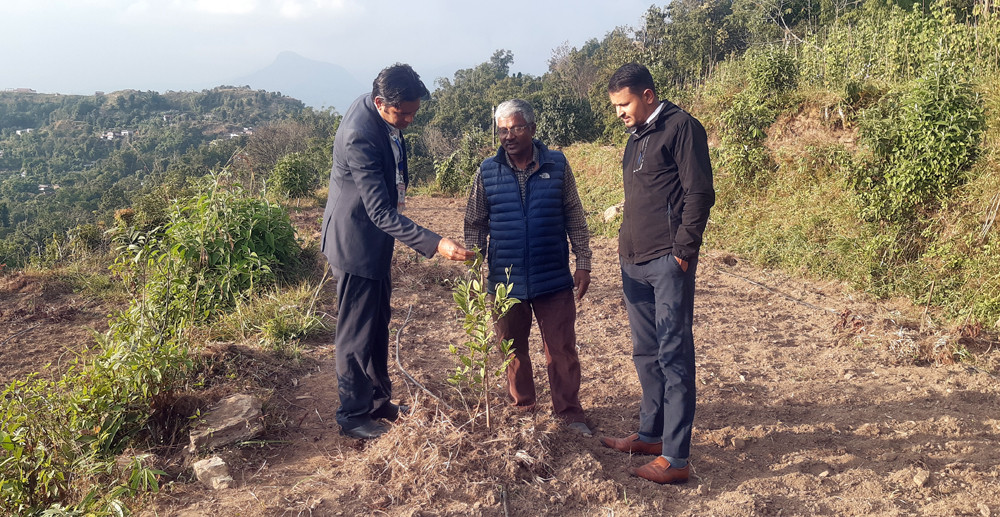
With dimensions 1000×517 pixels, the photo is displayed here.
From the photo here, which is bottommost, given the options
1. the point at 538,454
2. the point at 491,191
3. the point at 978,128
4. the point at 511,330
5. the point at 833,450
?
the point at 833,450

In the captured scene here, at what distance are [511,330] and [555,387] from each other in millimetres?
414

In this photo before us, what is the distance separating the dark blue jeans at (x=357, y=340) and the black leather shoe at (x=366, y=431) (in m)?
0.02

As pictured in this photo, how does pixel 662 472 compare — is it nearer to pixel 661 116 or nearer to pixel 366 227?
pixel 661 116

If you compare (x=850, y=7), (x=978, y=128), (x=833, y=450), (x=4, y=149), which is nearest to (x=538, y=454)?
(x=833, y=450)

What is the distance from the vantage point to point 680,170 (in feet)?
8.64

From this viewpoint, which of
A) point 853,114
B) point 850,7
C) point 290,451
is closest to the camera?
point 290,451

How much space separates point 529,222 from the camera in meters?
3.14

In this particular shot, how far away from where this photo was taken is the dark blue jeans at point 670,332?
106 inches

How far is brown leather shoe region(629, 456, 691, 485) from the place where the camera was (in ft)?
9.18

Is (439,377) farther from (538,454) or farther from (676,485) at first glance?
(676,485)

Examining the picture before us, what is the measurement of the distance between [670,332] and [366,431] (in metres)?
1.62

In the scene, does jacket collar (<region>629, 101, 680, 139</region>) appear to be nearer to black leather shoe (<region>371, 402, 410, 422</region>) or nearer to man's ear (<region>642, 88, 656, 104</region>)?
man's ear (<region>642, 88, 656, 104</region>)

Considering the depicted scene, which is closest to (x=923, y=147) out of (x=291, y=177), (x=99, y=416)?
(x=99, y=416)

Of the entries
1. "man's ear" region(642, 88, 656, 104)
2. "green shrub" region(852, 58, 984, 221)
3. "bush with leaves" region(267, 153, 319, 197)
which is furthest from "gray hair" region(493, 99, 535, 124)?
"bush with leaves" region(267, 153, 319, 197)
